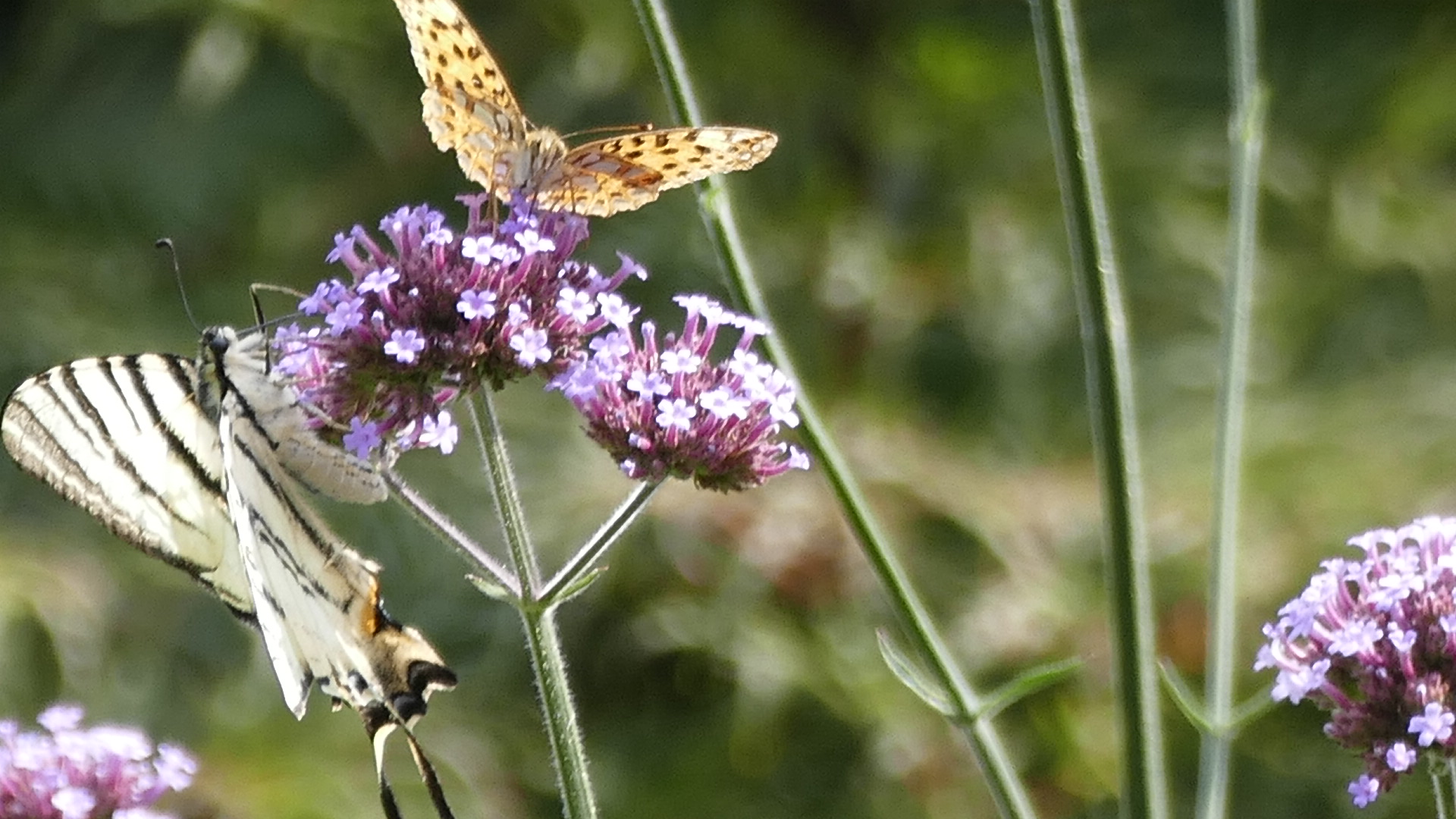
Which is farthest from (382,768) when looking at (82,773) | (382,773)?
(82,773)

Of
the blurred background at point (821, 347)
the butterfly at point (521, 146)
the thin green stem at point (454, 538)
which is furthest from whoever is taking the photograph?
the blurred background at point (821, 347)

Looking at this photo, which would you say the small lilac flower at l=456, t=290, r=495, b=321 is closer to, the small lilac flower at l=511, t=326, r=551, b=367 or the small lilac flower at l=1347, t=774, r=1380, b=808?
the small lilac flower at l=511, t=326, r=551, b=367

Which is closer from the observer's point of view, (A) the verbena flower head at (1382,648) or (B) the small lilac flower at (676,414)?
(A) the verbena flower head at (1382,648)

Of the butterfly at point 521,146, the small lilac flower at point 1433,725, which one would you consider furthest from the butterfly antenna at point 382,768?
the small lilac flower at point 1433,725

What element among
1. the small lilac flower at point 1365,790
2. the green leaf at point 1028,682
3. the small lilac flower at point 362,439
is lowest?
the green leaf at point 1028,682

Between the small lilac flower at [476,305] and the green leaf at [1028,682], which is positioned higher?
the small lilac flower at [476,305]

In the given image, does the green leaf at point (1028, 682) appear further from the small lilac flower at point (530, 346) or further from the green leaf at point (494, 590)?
the small lilac flower at point (530, 346)

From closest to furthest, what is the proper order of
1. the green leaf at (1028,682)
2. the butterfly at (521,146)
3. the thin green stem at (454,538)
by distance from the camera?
the green leaf at (1028,682) → the thin green stem at (454,538) → the butterfly at (521,146)
